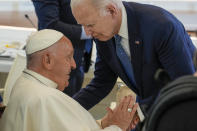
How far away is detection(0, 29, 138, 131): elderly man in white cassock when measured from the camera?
171 cm

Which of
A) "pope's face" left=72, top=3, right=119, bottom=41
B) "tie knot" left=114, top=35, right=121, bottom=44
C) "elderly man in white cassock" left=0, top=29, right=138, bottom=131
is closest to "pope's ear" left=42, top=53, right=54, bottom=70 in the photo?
"elderly man in white cassock" left=0, top=29, right=138, bottom=131

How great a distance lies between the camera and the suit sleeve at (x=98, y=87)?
212 cm

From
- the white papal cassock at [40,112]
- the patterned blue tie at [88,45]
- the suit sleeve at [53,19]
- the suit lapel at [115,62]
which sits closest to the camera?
the white papal cassock at [40,112]

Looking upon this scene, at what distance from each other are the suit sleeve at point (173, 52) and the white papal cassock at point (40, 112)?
37 cm

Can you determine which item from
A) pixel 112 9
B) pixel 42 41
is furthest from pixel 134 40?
pixel 42 41

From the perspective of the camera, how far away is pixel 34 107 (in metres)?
1.70

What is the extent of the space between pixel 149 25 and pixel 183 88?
4.42 feet

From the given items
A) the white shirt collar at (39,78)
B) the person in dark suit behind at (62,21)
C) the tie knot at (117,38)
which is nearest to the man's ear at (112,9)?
the tie knot at (117,38)

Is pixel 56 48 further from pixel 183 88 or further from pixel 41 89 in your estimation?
pixel 183 88

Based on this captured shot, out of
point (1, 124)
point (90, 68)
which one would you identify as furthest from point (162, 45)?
point (90, 68)

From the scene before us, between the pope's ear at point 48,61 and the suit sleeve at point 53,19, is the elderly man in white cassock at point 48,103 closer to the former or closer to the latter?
the pope's ear at point 48,61

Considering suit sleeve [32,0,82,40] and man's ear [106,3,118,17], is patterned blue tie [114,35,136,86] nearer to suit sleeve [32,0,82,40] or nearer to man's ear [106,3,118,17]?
man's ear [106,3,118,17]

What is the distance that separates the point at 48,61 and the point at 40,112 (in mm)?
293

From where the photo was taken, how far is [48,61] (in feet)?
6.22
